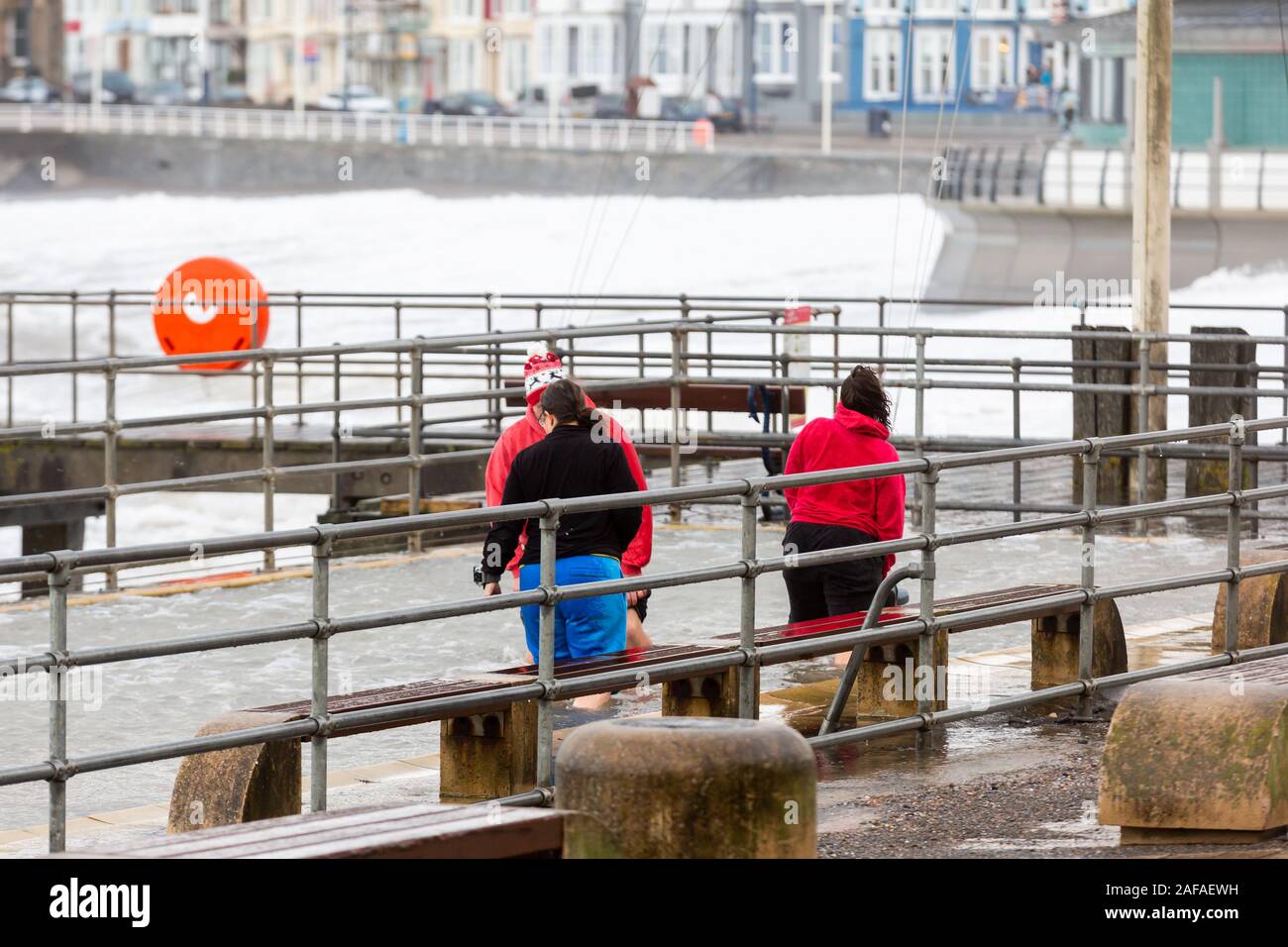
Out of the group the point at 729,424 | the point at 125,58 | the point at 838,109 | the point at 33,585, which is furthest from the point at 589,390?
the point at 125,58

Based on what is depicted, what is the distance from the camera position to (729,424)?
25.7 m

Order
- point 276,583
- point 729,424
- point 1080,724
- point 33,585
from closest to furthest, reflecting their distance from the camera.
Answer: point 1080,724 → point 276,583 → point 33,585 → point 729,424

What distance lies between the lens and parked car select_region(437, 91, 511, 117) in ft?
299

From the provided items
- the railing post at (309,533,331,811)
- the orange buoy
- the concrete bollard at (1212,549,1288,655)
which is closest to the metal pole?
the concrete bollard at (1212,549,1288,655)

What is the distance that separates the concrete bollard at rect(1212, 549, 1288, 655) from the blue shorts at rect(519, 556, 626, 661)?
2994mm

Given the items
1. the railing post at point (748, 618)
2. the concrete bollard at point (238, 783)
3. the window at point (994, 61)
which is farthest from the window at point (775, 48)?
the concrete bollard at point (238, 783)

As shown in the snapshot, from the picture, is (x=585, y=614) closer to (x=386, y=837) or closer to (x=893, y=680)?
(x=893, y=680)

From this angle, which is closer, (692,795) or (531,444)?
(692,795)

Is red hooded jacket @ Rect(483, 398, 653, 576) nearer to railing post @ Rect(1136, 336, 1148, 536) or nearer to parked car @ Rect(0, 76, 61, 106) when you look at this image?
railing post @ Rect(1136, 336, 1148, 536)

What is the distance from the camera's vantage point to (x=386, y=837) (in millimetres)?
5422

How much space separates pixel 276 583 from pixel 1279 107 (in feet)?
110

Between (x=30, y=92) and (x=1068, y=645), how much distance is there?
9291 centimetres

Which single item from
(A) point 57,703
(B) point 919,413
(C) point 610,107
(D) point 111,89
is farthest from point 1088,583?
(D) point 111,89
